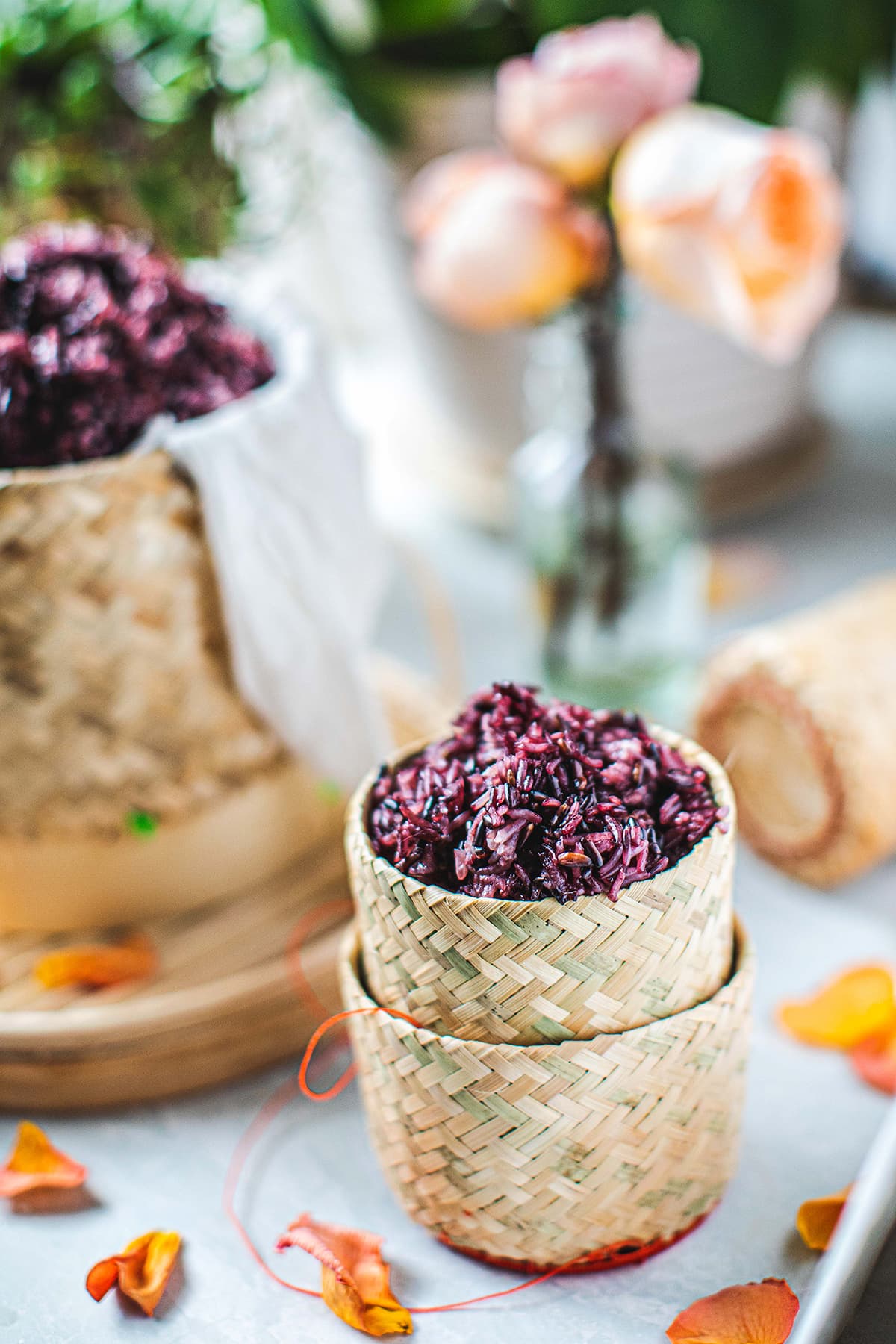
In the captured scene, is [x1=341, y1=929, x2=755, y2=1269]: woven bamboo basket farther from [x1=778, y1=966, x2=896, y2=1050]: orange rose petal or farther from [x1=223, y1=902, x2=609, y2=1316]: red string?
[x1=778, y1=966, x2=896, y2=1050]: orange rose petal

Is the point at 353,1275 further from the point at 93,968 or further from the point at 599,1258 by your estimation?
the point at 93,968

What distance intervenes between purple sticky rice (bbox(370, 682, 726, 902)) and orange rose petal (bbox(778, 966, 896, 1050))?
21 cm

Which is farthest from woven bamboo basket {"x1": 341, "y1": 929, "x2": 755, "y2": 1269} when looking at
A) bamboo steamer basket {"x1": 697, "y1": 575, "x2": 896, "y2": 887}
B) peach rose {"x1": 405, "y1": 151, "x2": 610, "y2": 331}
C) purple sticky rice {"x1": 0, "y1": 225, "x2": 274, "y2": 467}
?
peach rose {"x1": 405, "y1": 151, "x2": 610, "y2": 331}

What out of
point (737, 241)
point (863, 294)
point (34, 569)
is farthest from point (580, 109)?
point (863, 294)

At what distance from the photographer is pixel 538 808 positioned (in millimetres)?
455

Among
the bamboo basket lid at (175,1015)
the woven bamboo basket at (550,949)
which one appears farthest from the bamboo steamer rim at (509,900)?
the bamboo basket lid at (175,1015)

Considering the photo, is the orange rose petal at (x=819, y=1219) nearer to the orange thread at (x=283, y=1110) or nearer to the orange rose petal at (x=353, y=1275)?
the orange thread at (x=283, y=1110)

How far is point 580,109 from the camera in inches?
27.8

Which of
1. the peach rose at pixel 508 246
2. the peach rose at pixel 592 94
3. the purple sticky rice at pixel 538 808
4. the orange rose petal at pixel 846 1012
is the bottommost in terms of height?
the orange rose petal at pixel 846 1012

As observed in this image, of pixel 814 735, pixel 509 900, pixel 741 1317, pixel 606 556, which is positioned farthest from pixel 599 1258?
pixel 606 556

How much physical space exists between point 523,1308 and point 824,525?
764mm

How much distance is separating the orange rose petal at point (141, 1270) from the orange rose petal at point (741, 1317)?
0.67 ft

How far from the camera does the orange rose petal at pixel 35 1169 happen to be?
0.57 m

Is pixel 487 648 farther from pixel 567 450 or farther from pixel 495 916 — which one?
pixel 495 916
